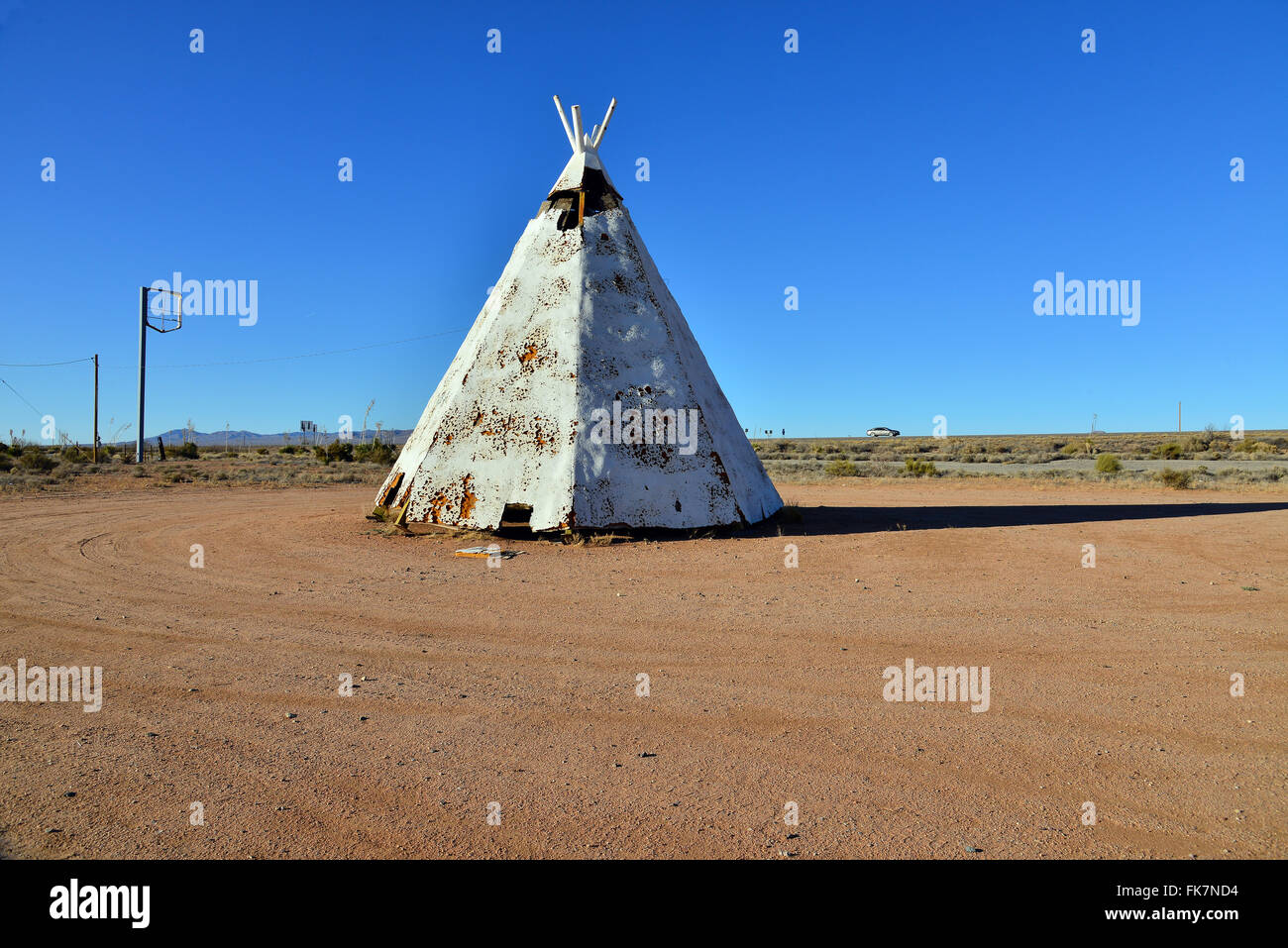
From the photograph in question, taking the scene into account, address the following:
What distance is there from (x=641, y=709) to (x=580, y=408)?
6.87 m

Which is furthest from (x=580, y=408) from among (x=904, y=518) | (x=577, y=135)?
(x=904, y=518)

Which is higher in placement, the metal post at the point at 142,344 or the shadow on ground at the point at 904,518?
the metal post at the point at 142,344

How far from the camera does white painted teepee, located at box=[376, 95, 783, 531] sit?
10.4 m

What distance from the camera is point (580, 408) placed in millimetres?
10633

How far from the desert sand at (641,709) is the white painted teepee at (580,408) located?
151cm

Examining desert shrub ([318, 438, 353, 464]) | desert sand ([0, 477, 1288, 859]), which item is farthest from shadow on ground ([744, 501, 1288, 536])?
desert shrub ([318, 438, 353, 464])

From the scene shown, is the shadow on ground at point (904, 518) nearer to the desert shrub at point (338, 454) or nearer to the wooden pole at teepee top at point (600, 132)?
the wooden pole at teepee top at point (600, 132)

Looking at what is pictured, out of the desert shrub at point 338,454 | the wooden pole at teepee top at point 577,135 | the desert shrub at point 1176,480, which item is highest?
the wooden pole at teepee top at point 577,135

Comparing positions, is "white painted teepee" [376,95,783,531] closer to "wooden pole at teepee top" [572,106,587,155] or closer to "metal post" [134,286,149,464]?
"wooden pole at teepee top" [572,106,587,155]

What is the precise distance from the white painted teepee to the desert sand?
1512 mm

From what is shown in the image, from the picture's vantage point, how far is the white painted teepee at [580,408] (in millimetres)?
10414

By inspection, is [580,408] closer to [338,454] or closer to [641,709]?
[641,709]

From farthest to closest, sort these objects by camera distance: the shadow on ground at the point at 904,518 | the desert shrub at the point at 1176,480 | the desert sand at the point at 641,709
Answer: the desert shrub at the point at 1176,480 < the shadow on ground at the point at 904,518 < the desert sand at the point at 641,709

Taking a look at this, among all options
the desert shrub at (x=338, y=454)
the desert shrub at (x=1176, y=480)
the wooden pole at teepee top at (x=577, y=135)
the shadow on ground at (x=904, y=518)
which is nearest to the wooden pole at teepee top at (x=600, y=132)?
the wooden pole at teepee top at (x=577, y=135)
